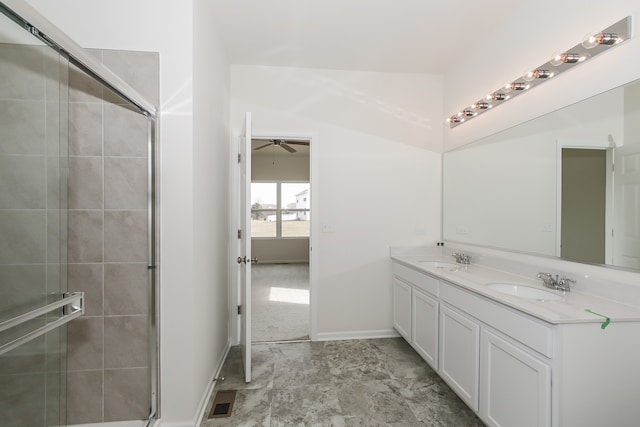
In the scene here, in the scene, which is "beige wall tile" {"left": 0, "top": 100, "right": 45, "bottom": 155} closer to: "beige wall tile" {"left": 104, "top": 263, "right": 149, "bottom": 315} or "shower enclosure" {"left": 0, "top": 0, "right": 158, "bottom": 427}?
"shower enclosure" {"left": 0, "top": 0, "right": 158, "bottom": 427}

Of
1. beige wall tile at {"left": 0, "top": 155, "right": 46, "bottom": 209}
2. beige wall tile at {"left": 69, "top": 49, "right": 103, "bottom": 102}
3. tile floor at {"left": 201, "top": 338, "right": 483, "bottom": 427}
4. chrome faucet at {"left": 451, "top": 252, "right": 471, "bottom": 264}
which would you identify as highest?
beige wall tile at {"left": 69, "top": 49, "right": 103, "bottom": 102}

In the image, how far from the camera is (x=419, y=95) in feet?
9.99

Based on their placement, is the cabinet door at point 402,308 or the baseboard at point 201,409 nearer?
the baseboard at point 201,409

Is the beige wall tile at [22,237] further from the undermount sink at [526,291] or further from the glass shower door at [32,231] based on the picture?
the undermount sink at [526,291]

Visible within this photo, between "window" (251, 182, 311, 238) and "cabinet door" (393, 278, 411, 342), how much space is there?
4.60m

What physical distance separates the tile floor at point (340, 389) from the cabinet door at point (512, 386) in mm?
354

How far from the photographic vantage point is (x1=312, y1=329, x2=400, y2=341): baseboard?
2902 mm

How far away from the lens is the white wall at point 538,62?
147cm

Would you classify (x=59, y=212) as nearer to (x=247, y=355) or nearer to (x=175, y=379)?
(x=175, y=379)

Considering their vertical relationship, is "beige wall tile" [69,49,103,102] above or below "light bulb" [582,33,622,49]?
below

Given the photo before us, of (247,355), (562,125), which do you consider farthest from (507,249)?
(247,355)

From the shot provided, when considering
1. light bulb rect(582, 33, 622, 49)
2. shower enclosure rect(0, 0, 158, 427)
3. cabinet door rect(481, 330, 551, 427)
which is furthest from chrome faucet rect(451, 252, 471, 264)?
shower enclosure rect(0, 0, 158, 427)

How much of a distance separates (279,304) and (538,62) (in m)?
3.79

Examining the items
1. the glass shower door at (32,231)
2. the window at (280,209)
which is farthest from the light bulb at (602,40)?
the window at (280,209)
